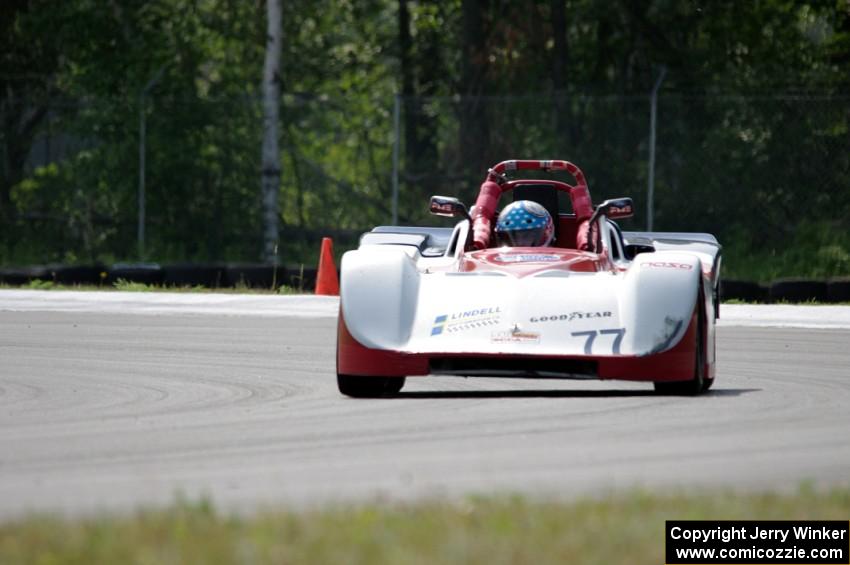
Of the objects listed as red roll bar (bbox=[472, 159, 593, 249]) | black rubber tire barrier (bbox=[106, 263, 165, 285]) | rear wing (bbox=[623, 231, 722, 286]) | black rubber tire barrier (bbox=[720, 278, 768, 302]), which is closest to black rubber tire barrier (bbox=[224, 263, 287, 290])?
black rubber tire barrier (bbox=[106, 263, 165, 285])

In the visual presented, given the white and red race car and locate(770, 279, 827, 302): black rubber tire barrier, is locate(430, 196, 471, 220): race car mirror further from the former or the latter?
locate(770, 279, 827, 302): black rubber tire barrier

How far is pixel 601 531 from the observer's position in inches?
218

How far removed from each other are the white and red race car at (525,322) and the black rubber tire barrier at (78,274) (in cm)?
1147

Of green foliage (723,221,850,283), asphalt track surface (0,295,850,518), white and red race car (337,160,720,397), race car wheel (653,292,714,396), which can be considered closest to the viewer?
asphalt track surface (0,295,850,518)

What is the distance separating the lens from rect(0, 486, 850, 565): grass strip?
202 inches

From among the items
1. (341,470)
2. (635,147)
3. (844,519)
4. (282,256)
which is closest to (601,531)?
(844,519)

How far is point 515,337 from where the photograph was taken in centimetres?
960

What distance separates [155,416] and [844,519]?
13.0 ft

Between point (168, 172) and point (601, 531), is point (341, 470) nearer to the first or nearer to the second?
point (601, 531)

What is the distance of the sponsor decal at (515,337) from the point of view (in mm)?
9578

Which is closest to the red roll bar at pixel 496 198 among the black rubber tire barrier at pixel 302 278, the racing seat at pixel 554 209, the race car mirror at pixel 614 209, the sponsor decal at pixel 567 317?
the racing seat at pixel 554 209

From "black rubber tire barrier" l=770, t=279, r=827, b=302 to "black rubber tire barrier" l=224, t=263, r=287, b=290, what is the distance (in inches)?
222

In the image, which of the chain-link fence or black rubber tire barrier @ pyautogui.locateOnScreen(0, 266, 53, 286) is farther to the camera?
the chain-link fence

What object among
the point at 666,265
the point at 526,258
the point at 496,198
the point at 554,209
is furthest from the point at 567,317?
the point at 554,209
